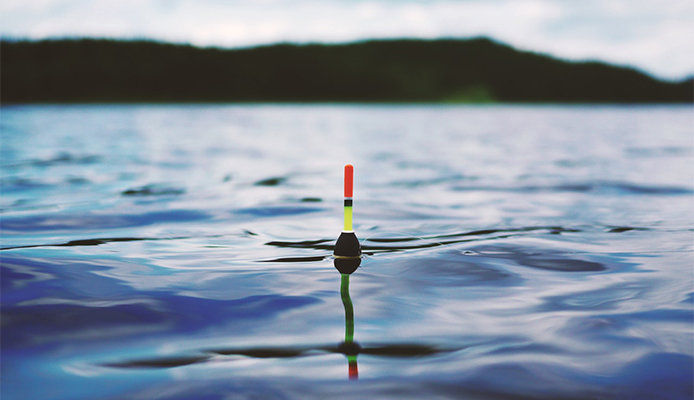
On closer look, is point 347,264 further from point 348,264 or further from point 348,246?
point 348,246

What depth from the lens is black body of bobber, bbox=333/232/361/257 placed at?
22.2 feet

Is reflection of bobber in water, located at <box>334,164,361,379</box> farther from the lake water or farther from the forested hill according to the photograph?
the forested hill

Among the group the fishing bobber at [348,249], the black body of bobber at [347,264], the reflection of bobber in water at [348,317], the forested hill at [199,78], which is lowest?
the reflection of bobber in water at [348,317]

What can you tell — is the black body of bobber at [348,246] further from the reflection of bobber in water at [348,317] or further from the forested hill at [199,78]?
the forested hill at [199,78]

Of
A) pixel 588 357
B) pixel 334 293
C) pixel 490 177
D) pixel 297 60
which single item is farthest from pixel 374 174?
pixel 297 60

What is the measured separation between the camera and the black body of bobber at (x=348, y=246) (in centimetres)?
→ 675

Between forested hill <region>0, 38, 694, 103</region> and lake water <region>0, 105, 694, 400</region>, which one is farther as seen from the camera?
forested hill <region>0, 38, 694, 103</region>

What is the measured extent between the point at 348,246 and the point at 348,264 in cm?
19

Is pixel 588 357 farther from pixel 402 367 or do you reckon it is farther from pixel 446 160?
pixel 446 160

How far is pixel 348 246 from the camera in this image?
678 centimetres

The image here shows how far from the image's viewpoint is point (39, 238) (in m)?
8.16

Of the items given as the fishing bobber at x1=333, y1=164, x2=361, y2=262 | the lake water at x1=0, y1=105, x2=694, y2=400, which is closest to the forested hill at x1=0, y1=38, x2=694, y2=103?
the lake water at x1=0, y1=105, x2=694, y2=400

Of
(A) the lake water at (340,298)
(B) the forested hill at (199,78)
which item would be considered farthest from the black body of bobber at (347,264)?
(B) the forested hill at (199,78)

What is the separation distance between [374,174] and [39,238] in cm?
1067
